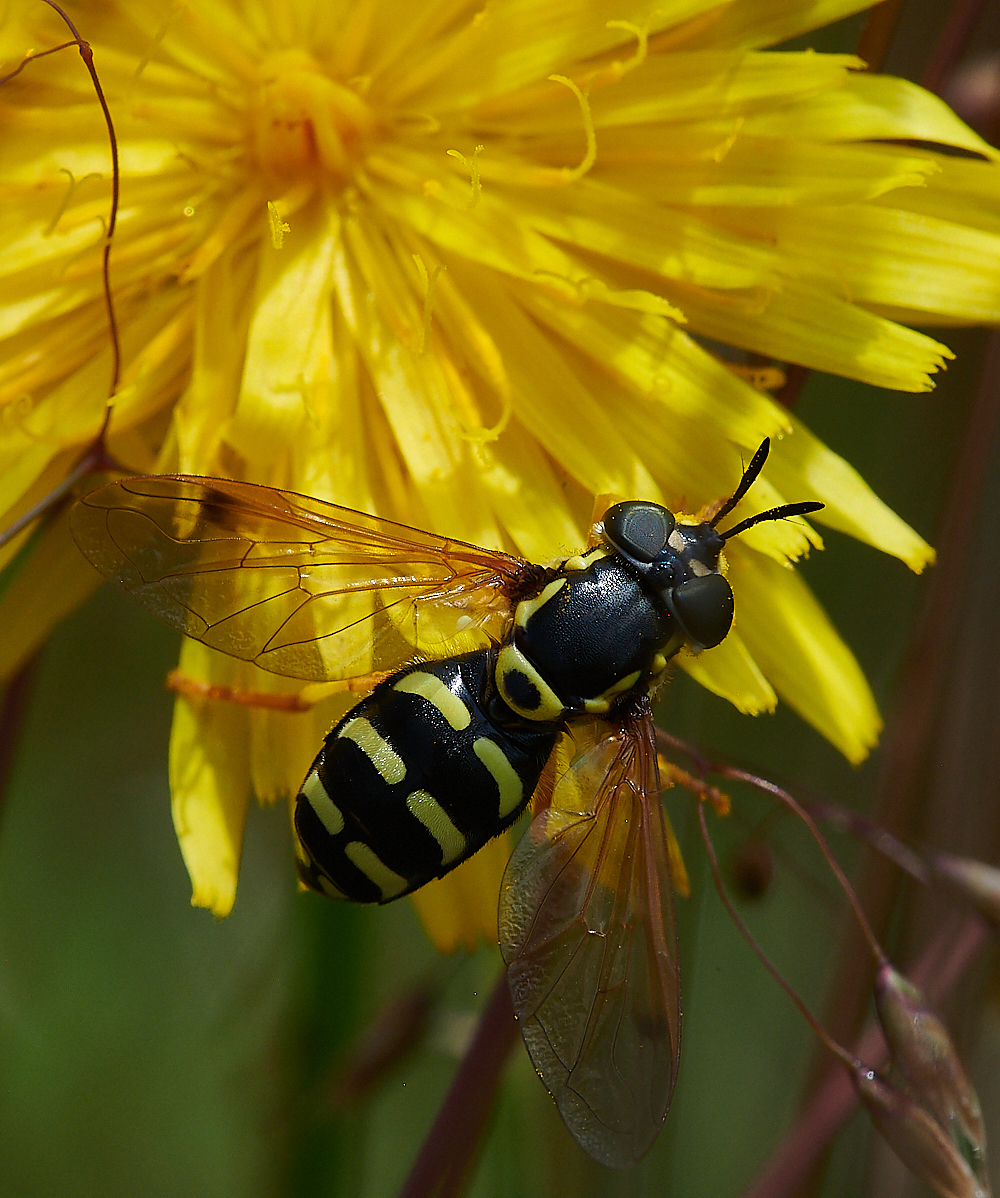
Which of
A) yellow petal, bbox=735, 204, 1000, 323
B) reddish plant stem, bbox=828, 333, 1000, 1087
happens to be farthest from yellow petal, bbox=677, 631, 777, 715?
yellow petal, bbox=735, 204, 1000, 323

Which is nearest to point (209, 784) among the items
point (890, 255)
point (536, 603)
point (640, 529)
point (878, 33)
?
point (536, 603)

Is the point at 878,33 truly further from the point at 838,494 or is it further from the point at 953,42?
the point at 838,494

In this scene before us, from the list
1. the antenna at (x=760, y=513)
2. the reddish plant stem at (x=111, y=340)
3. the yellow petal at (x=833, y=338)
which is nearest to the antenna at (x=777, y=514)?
the antenna at (x=760, y=513)

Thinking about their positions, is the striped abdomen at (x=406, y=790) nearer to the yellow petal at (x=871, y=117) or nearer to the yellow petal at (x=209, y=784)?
the yellow petal at (x=209, y=784)

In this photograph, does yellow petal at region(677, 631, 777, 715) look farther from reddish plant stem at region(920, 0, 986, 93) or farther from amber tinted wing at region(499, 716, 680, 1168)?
reddish plant stem at region(920, 0, 986, 93)

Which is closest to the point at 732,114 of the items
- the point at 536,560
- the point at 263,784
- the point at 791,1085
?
the point at 536,560

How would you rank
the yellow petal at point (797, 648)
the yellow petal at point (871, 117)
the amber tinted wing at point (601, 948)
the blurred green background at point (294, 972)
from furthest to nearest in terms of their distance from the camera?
the blurred green background at point (294, 972) → the yellow petal at point (797, 648) → the yellow petal at point (871, 117) → the amber tinted wing at point (601, 948)

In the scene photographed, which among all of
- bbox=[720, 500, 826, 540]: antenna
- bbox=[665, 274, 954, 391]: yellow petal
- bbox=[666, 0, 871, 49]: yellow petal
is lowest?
bbox=[720, 500, 826, 540]: antenna
